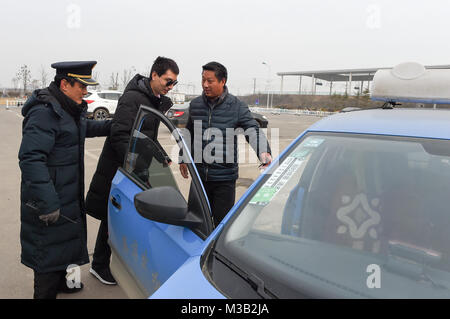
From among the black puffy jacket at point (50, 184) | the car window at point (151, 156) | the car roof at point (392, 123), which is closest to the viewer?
the car roof at point (392, 123)

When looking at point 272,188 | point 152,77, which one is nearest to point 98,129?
point 152,77

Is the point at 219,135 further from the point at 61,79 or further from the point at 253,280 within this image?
the point at 253,280

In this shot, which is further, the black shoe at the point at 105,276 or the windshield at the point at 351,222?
the black shoe at the point at 105,276

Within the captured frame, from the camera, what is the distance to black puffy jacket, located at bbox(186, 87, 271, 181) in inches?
119

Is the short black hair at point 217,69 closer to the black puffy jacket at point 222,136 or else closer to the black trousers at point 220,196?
the black puffy jacket at point 222,136

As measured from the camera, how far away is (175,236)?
172 cm

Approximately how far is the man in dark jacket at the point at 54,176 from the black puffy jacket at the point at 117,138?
25 centimetres

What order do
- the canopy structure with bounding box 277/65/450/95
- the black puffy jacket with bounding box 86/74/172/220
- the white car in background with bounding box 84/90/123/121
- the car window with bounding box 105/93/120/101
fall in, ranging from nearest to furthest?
the black puffy jacket with bounding box 86/74/172/220, the white car in background with bounding box 84/90/123/121, the car window with bounding box 105/93/120/101, the canopy structure with bounding box 277/65/450/95

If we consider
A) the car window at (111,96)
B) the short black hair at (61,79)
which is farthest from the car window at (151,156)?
the car window at (111,96)

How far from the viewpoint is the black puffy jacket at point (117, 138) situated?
2.77 metres

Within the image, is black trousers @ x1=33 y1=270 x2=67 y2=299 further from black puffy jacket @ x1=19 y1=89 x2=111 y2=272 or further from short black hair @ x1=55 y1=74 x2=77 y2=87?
short black hair @ x1=55 y1=74 x2=77 y2=87

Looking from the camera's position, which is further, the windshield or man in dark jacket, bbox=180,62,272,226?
man in dark jacket, bbox=180,62,272,226

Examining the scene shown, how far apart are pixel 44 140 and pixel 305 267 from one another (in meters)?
1.77

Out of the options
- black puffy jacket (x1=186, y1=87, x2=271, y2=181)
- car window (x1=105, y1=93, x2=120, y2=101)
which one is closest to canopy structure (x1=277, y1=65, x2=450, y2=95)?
car window (x1=105, y1=93, x2=120, y2=101)
